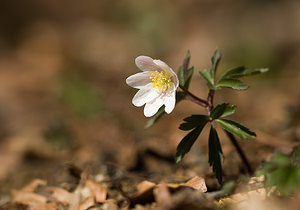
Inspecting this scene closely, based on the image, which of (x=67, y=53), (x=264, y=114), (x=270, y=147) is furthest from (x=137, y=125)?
(x=67, y=53)

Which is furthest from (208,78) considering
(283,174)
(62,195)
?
(62,195)

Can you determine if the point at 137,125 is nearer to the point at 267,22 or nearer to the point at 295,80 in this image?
the point at 295,80

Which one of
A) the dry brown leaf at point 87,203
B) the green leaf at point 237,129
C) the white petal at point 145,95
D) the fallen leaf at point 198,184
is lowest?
the fallen leaf at point 198,184

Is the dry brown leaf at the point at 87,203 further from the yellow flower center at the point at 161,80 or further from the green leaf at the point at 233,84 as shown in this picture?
the green leaf at the point at 233,84

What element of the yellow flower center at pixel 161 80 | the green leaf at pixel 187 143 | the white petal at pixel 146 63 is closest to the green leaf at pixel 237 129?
the green leaf at pixel 187 143

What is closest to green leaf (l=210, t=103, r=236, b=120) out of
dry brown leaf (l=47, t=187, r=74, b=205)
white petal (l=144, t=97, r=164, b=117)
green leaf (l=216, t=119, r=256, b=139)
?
green leaf (l=216, t=119, r=256, b=139)

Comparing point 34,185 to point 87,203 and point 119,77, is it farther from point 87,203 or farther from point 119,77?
point 119,77
